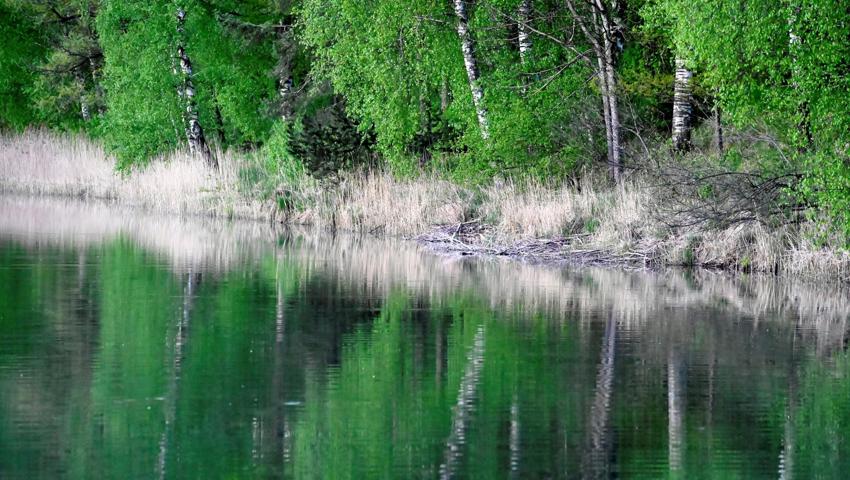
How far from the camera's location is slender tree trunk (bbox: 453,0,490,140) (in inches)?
979

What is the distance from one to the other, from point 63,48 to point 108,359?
34.6 m

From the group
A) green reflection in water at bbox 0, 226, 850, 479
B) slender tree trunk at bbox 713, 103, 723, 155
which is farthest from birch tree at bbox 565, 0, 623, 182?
green reflection in water at bbox 0, 226, 850, 479

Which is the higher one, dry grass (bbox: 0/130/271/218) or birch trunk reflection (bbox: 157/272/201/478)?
dry grass (bbox: 0/130/271/218)

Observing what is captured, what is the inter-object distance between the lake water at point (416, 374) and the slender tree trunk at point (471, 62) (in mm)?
6108

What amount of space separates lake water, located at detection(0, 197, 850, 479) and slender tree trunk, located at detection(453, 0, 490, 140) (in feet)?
20.0

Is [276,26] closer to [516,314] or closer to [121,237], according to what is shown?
[121,237]

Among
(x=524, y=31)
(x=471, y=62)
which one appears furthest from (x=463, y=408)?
(x=524, y=31)

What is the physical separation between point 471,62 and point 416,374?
1525 cm

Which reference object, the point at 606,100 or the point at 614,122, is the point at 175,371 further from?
the point at 606,100

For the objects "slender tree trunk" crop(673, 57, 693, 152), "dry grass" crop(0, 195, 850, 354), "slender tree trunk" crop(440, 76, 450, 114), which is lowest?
"dry grass" crop(0, 195, 850, 354)

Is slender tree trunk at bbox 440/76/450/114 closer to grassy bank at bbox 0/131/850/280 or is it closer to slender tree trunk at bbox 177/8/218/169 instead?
grassy bank at bbox 0/131/850/280

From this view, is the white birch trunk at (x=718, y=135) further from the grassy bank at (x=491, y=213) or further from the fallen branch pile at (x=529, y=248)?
the fallen branch pile at (x=529, y=248)

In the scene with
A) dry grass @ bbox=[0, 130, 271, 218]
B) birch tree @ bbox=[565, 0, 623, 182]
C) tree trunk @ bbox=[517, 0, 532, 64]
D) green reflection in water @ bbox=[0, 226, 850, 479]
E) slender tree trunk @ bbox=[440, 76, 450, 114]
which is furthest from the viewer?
dry grass @ bbox=[0, 130, 271, 218]

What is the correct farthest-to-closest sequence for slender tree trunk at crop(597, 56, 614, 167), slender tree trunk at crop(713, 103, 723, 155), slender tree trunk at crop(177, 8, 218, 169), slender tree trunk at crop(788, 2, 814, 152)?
slender tree trunk at crop(177, 8, 218, 169) → slender tree trunk at crop(597, 56, 614, 167) → slender tree trunk at crop(713, 103, 723, 155) → slender tree trunk at crop(788, 2, 814, 152)
